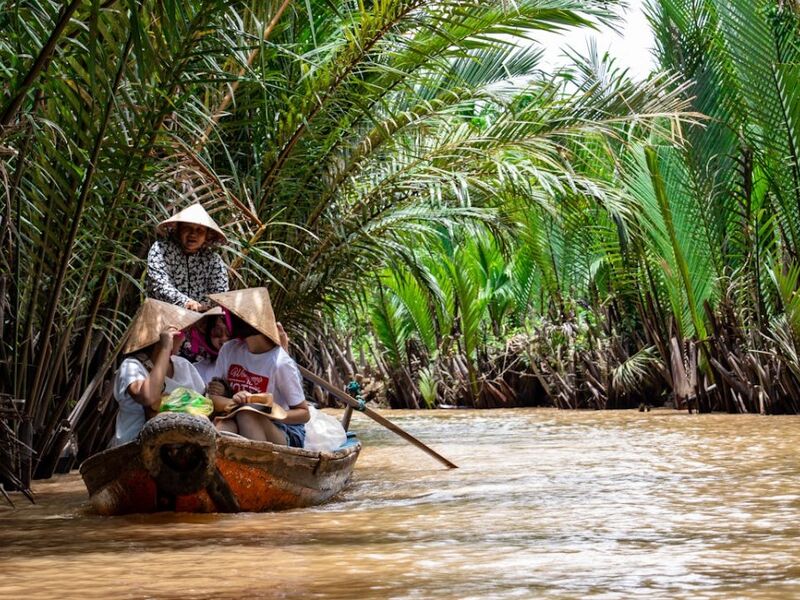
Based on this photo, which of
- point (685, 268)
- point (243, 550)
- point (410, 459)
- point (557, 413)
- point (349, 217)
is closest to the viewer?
point (243, 550)

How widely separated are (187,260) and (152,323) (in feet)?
3.60

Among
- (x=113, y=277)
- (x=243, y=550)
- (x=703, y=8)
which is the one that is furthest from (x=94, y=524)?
(x=703, y=8)

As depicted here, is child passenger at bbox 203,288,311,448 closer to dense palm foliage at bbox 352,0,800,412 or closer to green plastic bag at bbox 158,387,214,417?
green plastic bag at bbox 158,387,214,417

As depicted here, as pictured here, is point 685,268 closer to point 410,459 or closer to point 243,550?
point 410,459

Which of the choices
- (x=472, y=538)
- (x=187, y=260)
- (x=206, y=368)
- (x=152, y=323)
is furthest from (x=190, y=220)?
(x=472, y=538)

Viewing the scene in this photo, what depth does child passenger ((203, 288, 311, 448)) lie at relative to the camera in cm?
569

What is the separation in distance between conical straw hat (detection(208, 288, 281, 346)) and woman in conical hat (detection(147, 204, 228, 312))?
643mm

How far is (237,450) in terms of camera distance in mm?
5355

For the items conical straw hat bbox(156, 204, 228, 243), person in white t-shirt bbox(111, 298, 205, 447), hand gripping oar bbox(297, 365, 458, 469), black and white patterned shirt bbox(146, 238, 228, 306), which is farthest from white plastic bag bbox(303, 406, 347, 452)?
conical straw hat bbox(156, 204, 228, 243)

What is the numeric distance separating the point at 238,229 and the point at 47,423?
7.28ft

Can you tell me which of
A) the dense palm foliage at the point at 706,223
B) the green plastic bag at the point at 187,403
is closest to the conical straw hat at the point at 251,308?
the green plastic bag at the point at 187,403

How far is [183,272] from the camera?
6.64 metres

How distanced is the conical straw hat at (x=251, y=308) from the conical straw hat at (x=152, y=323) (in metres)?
0.19

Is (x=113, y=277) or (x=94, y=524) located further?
(x=113, y=277)
